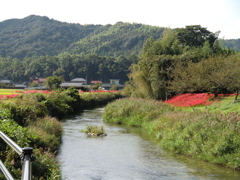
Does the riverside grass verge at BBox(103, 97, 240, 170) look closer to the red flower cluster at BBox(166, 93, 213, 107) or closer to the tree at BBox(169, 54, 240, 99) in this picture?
the red flower cluster at BBox(166, 93, 213, 107)

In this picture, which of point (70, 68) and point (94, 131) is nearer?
point (94, 131)

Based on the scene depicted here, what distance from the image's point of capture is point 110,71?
→ 156 m

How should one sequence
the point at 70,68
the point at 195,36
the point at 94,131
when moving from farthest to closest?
the point at 70,68 → the point at 195,36 → the point at 94,131

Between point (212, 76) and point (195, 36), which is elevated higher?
point (195, 36)

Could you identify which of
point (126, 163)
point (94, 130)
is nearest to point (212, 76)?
point (94, 130)

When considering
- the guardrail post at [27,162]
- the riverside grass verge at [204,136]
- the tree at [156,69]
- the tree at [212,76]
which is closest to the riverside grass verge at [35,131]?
the guardrail post at [27,162]

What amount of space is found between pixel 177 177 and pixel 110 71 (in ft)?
470

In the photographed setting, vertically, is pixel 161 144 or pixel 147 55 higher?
pixel 147 55

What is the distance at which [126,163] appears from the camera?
16344 millimetres

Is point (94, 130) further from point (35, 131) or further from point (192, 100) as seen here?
point (192, 100)

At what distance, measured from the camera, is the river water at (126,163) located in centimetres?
1389

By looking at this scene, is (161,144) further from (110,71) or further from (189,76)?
(110,71)

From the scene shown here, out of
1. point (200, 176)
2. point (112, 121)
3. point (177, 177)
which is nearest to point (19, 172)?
point (177, 177)

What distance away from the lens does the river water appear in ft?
45.6
